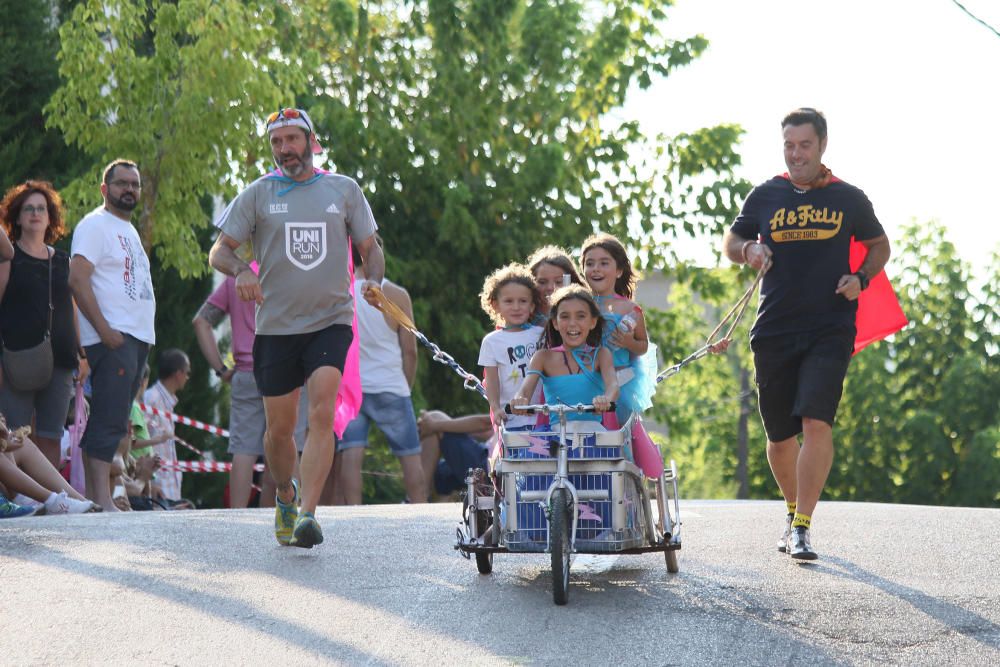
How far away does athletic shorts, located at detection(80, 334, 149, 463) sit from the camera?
38.5 ft

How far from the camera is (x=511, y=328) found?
9625 millimetres

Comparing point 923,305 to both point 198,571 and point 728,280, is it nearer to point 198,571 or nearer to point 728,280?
point 728,280

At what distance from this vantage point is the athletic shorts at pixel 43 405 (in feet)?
38.0

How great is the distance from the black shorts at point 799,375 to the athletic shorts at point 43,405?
5027 millimetres

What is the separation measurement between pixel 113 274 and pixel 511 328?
345 cm

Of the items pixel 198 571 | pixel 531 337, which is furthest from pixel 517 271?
pixel 198 571

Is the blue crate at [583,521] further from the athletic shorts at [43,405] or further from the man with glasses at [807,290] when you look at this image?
the athletic shorts at [43,405]

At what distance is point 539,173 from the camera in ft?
85.6

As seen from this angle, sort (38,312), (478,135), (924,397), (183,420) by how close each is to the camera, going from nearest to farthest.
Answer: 1. (38,312)
2. (183,420)
3. (478,135)
4. (924,397)

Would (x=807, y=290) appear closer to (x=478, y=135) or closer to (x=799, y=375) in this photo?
(x=799, y=375)

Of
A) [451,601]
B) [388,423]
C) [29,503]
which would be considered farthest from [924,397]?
[451,601]

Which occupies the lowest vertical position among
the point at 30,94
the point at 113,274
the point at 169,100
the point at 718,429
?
the point at 113,274

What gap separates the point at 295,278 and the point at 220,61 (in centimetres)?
869

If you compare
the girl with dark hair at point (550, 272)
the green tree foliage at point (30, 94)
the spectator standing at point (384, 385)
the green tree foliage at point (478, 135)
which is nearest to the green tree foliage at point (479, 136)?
the green tree foliage at point (478, 135)
